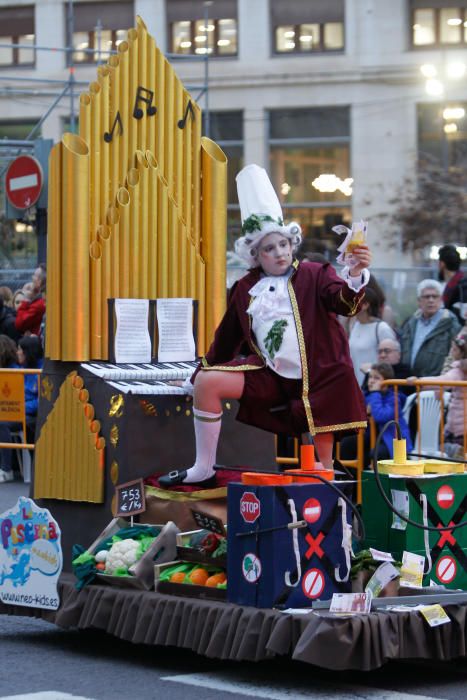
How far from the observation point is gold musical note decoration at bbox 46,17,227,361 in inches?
298

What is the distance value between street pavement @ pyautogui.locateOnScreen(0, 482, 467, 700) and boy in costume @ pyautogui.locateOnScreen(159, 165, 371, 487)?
34.5 inches

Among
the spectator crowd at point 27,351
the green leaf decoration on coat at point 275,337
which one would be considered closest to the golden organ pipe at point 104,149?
the green leaf decoration on coat at point 275,337

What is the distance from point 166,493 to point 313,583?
3.70 feet

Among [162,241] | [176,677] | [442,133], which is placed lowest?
[176,677]

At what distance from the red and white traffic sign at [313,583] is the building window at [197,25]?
27400mm

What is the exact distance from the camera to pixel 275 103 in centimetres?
3309

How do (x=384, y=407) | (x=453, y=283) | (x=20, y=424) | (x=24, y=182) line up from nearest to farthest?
(x=384, y=407), (x=453, y=283), (x=20, y=424), (x=24, y=182)

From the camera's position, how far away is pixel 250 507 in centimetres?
626

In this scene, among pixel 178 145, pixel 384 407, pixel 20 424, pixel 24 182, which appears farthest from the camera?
pixel 24 182

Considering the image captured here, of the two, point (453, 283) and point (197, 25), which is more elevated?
point (197, 25)

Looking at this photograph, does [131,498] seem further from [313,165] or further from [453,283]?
[313,165]

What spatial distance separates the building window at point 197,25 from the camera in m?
32.8

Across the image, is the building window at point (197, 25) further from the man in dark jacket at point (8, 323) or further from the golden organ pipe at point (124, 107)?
the golden organ pipe at point (124, 107)

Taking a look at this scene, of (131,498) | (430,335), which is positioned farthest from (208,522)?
(430,335)
